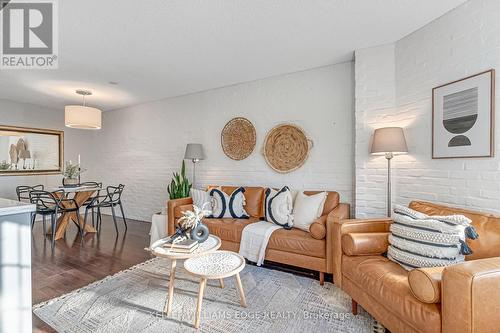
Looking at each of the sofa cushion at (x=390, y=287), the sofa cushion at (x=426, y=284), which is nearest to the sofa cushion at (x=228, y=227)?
the sofa cushion at (x=390, y=287)

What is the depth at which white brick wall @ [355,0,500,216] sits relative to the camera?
1854 millimetres

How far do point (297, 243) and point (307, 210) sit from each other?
39cm

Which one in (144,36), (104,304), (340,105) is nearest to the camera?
(104,304)

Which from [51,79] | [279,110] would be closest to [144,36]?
[279,110]

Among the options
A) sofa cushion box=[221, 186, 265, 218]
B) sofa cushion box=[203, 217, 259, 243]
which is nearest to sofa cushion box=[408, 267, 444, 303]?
sofa cushion box=[203, 217, 259, 243]

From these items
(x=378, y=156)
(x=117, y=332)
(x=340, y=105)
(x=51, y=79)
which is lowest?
(x=117, y=332)

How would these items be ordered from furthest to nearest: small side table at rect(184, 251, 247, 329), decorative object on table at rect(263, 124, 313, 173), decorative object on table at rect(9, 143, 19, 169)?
1. decorative object on table at rect(9, 143, 19, 169)
2. decorative object on table at rect(263, 124, 313, 173)
3. small side table at rect(184, 251, 247, 329)

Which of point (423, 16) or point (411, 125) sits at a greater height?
point (423, 16)

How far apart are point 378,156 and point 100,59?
10.7 feet

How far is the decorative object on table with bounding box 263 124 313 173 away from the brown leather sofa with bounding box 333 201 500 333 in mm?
1379

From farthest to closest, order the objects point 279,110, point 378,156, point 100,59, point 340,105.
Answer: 1. point 279,110
2. point 340,105
3. point 100,59
4. point 378,156

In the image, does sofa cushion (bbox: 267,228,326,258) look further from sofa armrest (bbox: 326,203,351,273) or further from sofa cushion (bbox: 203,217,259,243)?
sofa cushion (bbox: 203,217,259,243)

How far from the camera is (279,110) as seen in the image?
11.5 ft

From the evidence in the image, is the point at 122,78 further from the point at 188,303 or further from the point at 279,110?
the point at 188,303
